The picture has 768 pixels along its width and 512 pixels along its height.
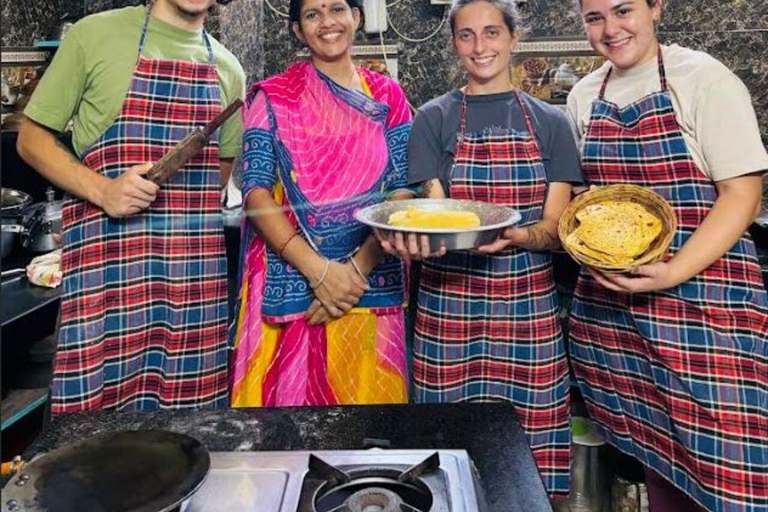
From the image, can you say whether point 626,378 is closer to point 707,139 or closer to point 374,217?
point 707,139

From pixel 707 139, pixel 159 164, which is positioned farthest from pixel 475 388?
pixel 159 164

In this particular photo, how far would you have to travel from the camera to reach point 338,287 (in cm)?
190

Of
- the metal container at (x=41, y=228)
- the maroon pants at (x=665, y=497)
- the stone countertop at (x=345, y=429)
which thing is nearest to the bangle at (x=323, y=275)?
the stone countertop at (x=345, y=429)

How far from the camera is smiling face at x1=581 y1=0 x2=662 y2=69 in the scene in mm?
1705

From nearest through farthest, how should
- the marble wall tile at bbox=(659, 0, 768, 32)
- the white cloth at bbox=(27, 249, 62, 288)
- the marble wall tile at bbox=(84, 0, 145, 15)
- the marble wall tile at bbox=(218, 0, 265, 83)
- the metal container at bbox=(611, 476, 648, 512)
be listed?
the metal container at bbox=(611, 476, 648, 512)
the white cloth at bbox=(27, 249, 62, 288)
the marble wall tile at bbox=(218, 0, 265, 83)
the marble wall tile at bbox=(84, 0, 145, 15)
the marble wall tile at bbox=(659, 0, 768, 32)

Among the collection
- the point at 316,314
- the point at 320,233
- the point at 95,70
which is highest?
the point at 95,70

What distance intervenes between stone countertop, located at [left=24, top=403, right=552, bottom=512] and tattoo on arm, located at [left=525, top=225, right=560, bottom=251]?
0.76 meters

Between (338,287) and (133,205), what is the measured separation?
0.55 m

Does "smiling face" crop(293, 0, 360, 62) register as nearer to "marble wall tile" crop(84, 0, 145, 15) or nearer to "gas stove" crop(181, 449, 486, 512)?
"gas stove" crop(181, 449, 486, 512)

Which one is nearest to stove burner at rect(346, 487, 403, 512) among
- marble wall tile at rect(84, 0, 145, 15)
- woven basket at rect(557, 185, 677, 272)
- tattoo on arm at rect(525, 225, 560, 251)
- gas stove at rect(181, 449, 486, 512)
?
gas stove at rect(181, 449, 486, 512)

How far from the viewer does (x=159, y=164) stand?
1697mm

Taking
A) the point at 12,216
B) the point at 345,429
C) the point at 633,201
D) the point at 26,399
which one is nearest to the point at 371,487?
the point at 345,429

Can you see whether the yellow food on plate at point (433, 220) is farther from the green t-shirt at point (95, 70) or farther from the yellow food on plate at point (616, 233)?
the green t-shirt at point (95, 70)

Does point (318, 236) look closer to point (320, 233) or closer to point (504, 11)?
point (320, 233)
